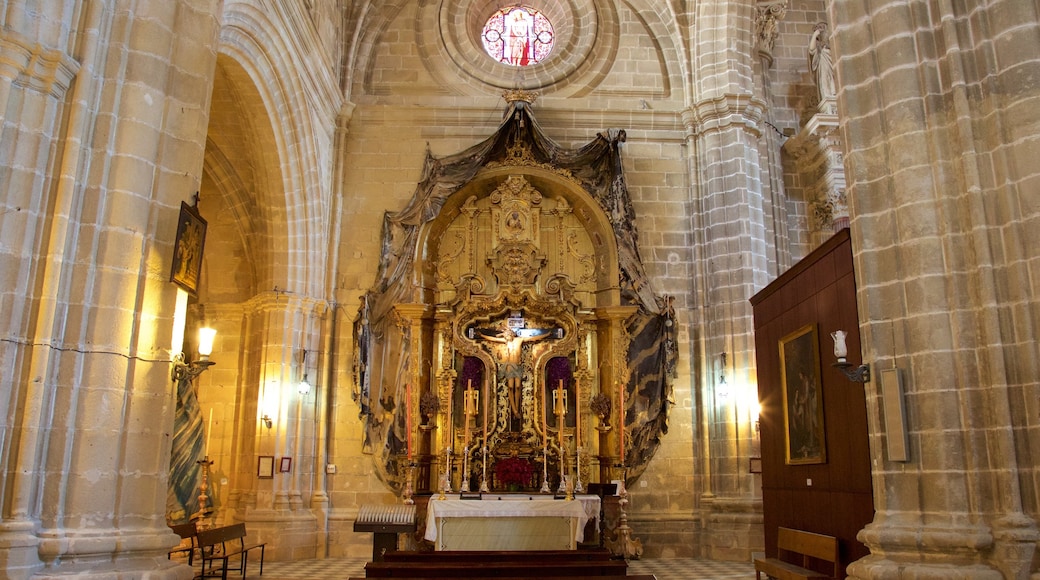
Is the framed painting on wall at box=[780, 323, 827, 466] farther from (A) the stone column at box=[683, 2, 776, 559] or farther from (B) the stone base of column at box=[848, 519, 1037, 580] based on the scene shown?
(A) the stone column at box=[683, 2, 776, 559]

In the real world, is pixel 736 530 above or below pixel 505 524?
below

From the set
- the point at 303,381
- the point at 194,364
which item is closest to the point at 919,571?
the point at 194,364

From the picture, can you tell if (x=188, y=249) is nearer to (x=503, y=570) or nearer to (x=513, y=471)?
(x=503, y=570)

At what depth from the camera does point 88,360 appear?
671cm

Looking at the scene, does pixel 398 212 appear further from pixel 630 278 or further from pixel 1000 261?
pixel 1000 261

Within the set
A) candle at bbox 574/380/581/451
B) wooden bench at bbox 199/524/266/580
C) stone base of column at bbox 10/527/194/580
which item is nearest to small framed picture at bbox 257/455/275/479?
wooden bench at bbox 199/524/266/580

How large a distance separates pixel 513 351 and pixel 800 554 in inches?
253

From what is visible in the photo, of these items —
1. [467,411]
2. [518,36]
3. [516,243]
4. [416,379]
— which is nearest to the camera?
[467,411]

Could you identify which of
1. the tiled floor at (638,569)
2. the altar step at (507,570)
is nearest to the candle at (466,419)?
the tiled floor at (638,569)

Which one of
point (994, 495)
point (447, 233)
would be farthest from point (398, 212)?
point (994, 495)

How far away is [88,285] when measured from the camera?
679 cm

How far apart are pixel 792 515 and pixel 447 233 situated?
8.20 meters

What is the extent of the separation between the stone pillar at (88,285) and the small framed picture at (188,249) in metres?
0.10

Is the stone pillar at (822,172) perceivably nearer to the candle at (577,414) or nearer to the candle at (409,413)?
the candle at (577,414)
